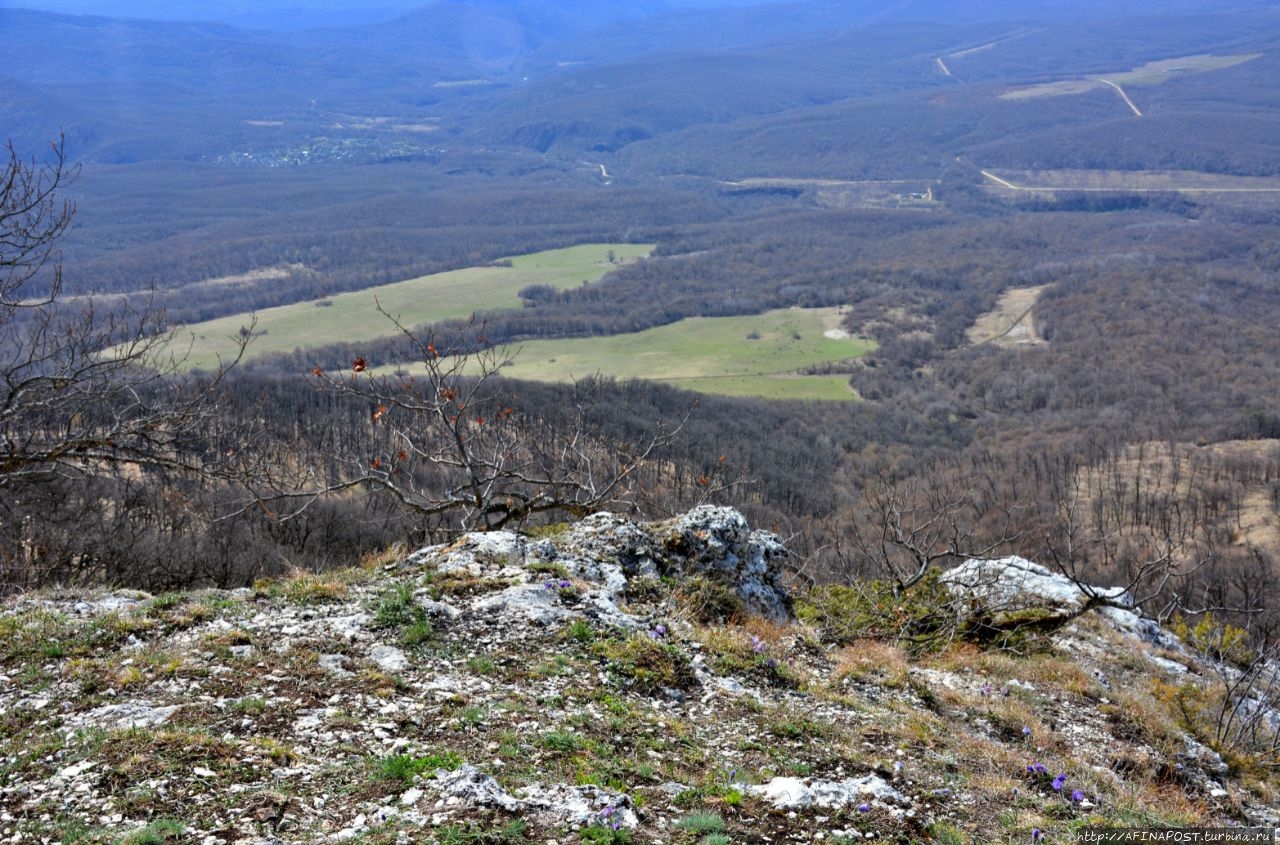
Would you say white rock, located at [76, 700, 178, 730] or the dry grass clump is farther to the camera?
the dry grass clump

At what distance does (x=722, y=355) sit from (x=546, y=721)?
11164cm

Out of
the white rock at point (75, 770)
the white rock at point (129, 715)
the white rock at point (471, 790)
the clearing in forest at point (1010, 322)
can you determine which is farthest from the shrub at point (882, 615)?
the clearing in forest at point (1010, 322)

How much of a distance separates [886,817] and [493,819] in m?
3.28

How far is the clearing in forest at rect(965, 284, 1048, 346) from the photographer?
127312 millimetres

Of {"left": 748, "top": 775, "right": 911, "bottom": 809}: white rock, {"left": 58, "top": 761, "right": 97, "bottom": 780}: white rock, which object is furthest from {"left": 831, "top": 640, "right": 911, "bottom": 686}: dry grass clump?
{"left": 58, "top": 761, "right": 97, "bottom": 780}: white rock

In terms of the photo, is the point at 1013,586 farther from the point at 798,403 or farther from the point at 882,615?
the point at 798,403

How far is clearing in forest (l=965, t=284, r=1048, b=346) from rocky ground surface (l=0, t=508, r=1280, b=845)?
403ft

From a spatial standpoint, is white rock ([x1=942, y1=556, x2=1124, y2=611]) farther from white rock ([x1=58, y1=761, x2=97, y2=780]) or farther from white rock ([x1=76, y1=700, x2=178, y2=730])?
white rock ([x1=58, y1=761, x2=97, y2=780])

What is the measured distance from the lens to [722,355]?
119 metres

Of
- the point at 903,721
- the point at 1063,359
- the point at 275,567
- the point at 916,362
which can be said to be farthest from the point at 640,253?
the point at 903,721

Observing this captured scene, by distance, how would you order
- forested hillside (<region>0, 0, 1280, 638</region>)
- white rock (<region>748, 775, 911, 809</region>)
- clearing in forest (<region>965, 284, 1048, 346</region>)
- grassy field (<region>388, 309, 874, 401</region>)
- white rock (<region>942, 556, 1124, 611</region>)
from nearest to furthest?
white rock (<region>748, 775, 911, 809</region>) → white rock (<region>942, 556, 1124, 611</region>) → forested hillside (<region>0, 0, 1280, 638</region>) → grassy field (<region>388, 309, 874, 401</region>) → clearing in forest (<region>965, 284, 1048, 346</region>)

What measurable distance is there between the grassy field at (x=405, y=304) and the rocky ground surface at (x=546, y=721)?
3424 inches

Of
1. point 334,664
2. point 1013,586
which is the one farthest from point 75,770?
point 1013,586

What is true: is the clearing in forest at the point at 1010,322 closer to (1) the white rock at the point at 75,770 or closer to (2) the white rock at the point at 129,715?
(2) the white rock at the point at 129,715
